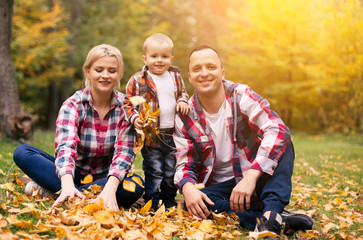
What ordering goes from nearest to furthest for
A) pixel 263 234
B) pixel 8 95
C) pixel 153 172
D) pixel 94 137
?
pixel 263 234, pixel 94 137, pixel 153 172, pixel 8 95

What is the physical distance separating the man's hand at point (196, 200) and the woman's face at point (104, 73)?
43.6 inches

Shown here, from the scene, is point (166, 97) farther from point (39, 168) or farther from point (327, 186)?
point (327, 186)

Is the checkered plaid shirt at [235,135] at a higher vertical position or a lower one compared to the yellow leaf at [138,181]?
higher

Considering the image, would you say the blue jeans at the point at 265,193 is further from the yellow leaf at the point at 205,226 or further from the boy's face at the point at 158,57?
the boy's face at the point at 158,57

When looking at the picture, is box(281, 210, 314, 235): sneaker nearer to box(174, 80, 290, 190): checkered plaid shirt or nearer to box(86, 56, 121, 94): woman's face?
box(174, 80, 290, 190): checkered plaid shirt

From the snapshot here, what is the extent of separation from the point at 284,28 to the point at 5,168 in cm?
1430

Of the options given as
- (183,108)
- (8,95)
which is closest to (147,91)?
(183,108)

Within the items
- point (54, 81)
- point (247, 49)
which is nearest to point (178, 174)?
point (54, 81)

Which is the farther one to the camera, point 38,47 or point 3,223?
point 38,47

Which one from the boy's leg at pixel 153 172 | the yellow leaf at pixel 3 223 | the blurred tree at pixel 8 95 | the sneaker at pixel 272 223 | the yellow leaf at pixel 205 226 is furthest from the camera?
the blurred tree at pixel 8 95

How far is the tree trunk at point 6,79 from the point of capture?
6.55 m

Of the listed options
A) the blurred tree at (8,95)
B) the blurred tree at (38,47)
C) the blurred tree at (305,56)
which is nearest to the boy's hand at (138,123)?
the blurred tree at (8,95)

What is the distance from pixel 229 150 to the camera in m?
2.90

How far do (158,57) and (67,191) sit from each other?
5.14 ft
